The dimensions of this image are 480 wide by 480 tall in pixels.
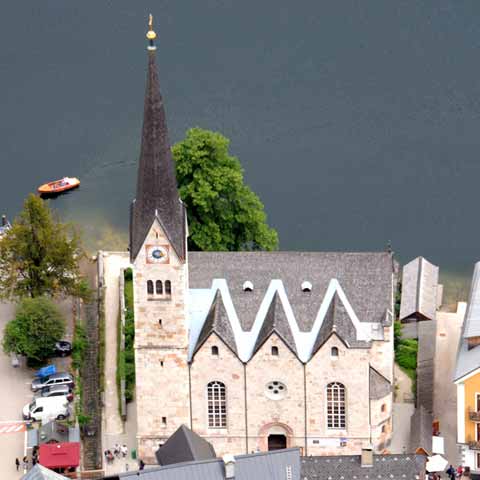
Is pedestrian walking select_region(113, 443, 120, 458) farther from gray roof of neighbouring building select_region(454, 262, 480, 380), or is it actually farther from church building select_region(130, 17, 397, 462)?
A: gray roof of neighbouring building select_region(454, 262, 480, 380)

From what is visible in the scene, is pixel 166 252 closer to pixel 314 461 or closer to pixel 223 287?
pixel 223 287

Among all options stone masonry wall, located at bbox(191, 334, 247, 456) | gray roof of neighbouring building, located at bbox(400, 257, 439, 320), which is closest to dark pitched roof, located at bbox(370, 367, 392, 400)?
stone masonry wall, located at bbox(191, 334, 247, 456)

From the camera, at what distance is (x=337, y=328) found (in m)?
143

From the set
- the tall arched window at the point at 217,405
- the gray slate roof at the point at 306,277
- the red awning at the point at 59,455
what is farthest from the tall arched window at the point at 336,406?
the red awning at the point at 59,455

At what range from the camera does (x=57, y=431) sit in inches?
5896

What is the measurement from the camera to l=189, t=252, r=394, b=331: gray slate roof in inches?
5709

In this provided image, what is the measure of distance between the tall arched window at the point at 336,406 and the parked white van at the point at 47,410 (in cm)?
2263

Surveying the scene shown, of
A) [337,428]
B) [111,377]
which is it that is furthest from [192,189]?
[337,428]

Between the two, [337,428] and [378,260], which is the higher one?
[378,260]

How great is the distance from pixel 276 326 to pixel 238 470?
15.5 meters

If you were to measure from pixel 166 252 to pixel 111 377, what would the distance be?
21298 millimetres

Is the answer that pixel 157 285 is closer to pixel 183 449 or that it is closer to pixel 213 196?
pixel 183 449

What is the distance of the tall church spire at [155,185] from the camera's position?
135 m

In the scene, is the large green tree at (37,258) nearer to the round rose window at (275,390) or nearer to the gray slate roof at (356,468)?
the round rose window at (275,390)
